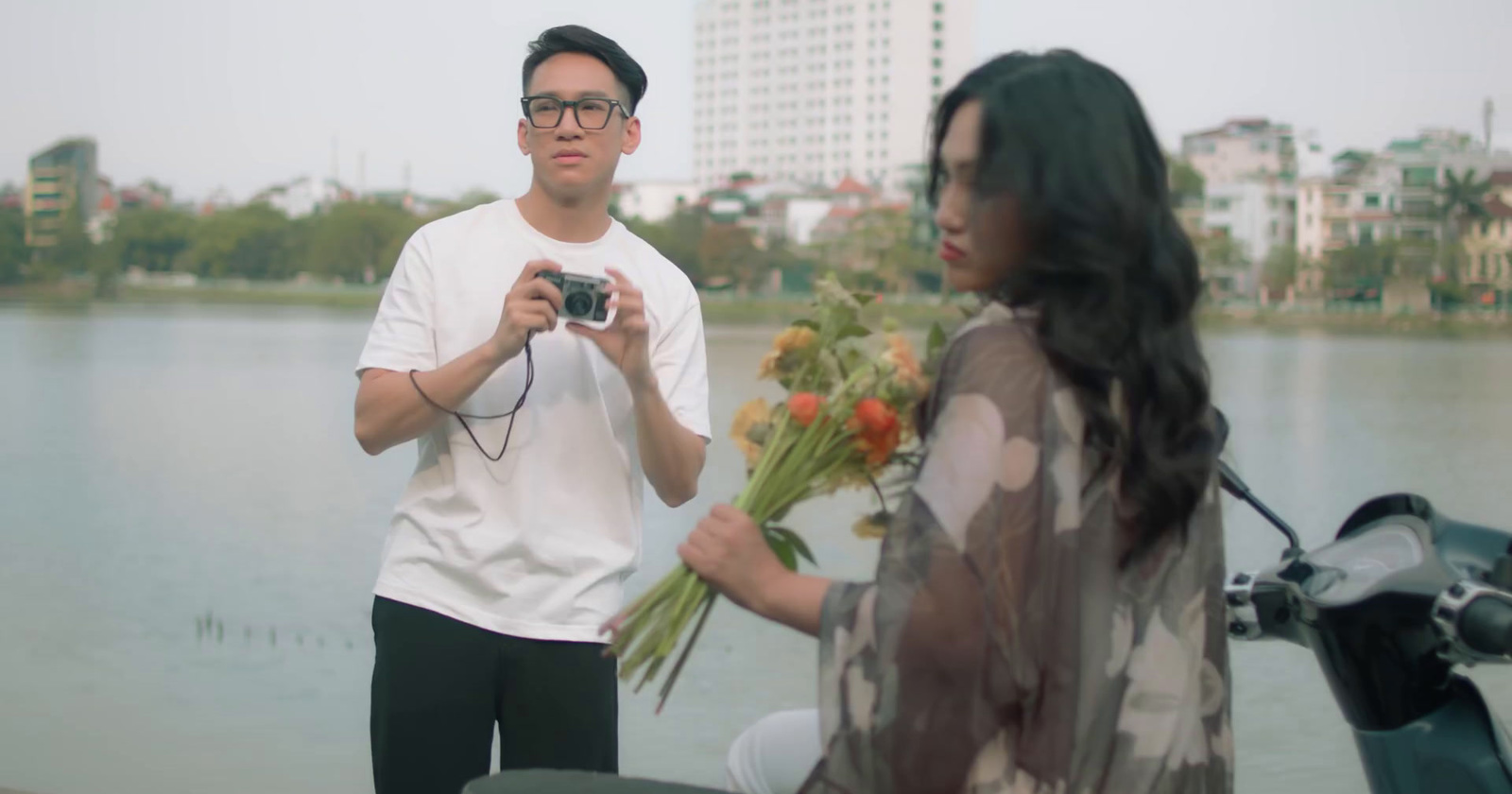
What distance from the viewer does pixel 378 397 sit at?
5.67 ft

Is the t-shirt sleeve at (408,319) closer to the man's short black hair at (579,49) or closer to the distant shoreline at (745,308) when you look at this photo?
the man's short black hair at (579,49)

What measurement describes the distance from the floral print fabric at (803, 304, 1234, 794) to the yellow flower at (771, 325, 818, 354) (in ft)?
0.77

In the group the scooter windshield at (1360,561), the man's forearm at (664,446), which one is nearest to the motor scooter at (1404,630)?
the scooter windshield at (1360,561)

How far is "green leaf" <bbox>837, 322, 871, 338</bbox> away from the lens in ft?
4.36

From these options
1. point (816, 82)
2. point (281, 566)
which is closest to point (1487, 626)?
point (281, 566)

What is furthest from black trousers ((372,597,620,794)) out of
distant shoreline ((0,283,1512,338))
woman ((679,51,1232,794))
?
distant shoreline ((0,283,1512,338))

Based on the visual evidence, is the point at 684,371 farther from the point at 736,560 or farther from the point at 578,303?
the point at 736,560

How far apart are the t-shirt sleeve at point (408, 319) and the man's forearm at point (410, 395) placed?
3 cm

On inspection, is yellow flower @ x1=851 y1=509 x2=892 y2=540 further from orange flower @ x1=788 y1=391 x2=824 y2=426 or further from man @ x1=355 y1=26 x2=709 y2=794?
man @ x1=355 y1=26 x2=709 y2=794

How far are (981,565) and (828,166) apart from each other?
283ft

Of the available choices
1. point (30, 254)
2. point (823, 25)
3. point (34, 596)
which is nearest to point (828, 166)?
point (823, 25)

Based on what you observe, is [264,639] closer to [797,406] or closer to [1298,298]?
[797,406]

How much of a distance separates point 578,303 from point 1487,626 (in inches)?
36.6

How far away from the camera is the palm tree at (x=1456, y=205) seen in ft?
123
